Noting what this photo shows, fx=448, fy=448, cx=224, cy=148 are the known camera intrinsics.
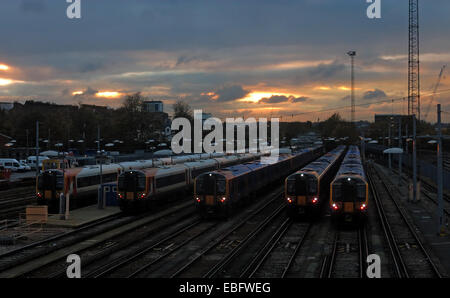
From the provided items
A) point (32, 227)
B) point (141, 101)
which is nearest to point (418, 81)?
point (141, 101)

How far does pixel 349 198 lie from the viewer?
2409 centimetres

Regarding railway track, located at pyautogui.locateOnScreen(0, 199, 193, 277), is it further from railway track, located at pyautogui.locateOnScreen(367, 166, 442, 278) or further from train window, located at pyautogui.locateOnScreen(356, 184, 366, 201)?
railway track, located at pyautogui.locateOnScreen(367, 166, 442, 278)

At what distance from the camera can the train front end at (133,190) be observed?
3003cm

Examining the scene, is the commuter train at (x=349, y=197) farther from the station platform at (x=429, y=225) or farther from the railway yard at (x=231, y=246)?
the station platform at (x=429, y=225)

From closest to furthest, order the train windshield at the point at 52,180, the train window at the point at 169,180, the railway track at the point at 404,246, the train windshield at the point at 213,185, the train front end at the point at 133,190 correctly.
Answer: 1. the railway track at the point at 404,246
2. the train windshield at the point at 213,185
3. the train front end at the point at 133,190
4. the train windshield at the point at 52,180
5. the train window at the point at 169,180

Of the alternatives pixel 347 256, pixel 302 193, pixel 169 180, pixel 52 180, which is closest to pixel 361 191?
pixel 302 193

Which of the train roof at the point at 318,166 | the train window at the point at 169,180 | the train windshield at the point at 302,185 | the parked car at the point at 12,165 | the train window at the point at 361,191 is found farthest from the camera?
the parked car at the point at 12,165

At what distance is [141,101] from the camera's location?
97.5 metres

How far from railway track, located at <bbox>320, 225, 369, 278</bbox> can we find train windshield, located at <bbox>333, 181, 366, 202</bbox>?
Answer: 188cm

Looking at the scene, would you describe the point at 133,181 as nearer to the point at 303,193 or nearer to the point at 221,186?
the point at 221,186

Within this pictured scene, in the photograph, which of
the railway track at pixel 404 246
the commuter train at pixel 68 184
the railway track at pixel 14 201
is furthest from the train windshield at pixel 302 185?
the railway track at pixel 14 201

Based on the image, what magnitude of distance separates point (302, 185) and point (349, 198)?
3.43 meters

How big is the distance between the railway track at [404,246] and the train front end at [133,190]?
50.4 feet
